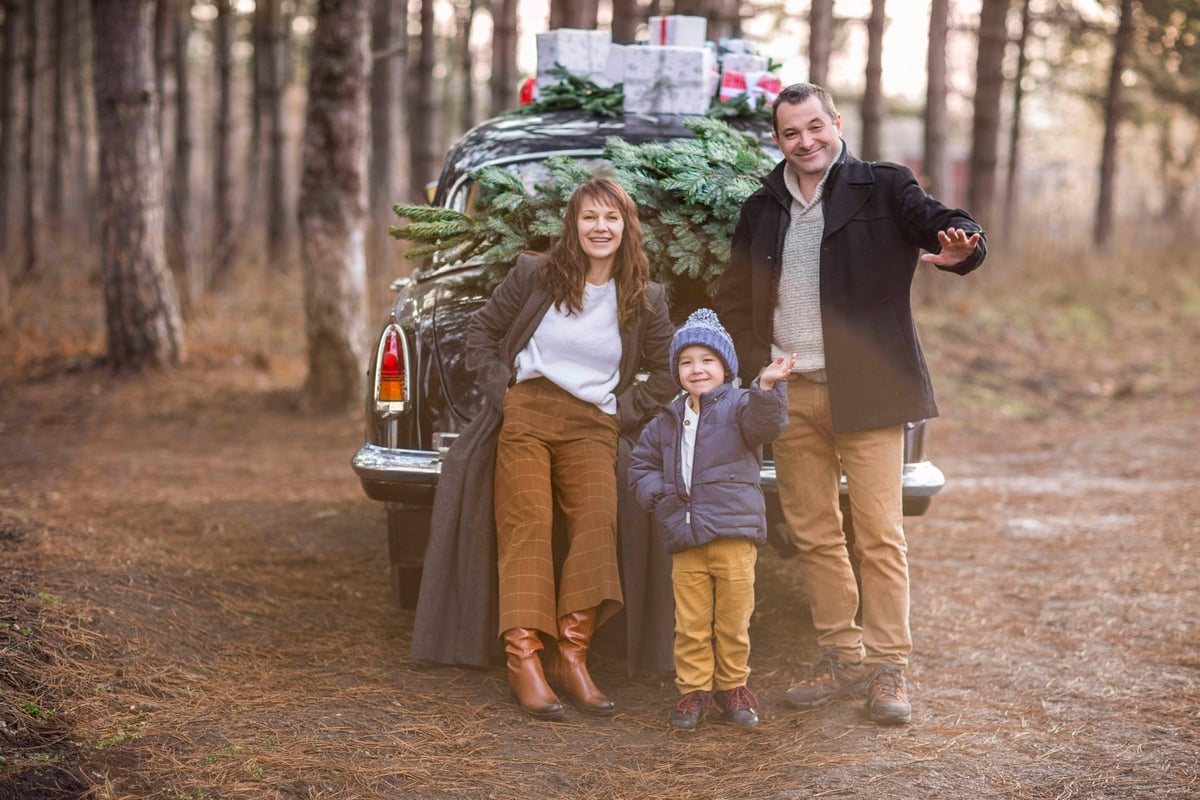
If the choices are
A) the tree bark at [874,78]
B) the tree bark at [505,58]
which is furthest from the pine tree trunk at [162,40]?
the tree bark at [874,78]

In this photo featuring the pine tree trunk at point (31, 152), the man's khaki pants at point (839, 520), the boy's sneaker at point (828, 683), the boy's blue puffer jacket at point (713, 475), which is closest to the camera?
the boy's blue puffer jacket at point (713, 475)

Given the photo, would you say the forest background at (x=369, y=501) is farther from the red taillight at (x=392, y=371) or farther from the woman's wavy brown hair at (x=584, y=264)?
the woman's wavy brown hair at (x=584, y=264)

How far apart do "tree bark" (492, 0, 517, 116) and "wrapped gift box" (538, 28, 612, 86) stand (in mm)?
11181

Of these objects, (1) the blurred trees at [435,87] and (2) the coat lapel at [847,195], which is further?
(1) the blurred trees at [435,87]

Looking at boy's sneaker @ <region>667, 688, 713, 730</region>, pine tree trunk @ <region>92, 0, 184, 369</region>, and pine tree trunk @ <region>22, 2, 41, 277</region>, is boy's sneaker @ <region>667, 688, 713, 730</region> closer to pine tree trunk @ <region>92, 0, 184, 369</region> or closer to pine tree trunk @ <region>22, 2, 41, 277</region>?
pine tree trunk @ <region>92, 0, 184, 369</region>

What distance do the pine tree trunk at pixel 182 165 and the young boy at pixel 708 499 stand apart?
38.9ft

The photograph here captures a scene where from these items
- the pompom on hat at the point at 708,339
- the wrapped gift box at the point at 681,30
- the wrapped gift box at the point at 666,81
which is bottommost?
the pompom on hat at the point at 708,339

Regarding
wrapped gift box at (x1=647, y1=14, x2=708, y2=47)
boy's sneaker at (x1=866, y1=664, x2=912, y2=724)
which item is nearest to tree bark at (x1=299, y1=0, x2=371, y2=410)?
wrapped gift box at (x1=647, y1=14, x2=708, y2=47)

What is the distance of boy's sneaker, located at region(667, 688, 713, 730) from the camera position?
4.21 meters

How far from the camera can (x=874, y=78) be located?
16.8 meters

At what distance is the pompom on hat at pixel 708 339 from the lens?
414 cm

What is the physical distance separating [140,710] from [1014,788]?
2885mm

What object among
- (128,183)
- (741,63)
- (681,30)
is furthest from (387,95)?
(741,63)

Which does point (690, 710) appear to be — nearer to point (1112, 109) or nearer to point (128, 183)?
point (128, 183)
